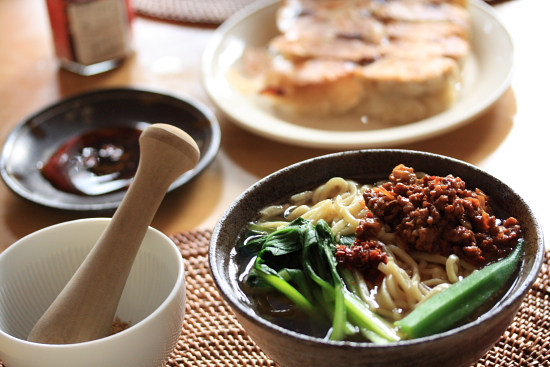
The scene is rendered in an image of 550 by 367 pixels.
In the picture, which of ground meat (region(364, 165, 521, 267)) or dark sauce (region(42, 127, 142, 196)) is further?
dark sauce (region(42, 127, 142, 196))

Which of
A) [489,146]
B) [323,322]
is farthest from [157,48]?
[323,322]

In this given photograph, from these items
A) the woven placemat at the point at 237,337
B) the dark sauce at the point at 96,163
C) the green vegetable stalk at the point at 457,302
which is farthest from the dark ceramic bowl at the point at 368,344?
the dark sauce at the point at 96,163

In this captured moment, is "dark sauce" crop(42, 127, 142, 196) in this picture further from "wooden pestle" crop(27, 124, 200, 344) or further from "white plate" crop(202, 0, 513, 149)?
"wooden pestle" crop(27, 124, 200, 344)

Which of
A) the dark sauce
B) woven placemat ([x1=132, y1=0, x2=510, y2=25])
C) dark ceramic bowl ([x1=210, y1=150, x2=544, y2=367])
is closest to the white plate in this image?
woven placemat ([x1=132, y1=0, x2=510, y2=25])

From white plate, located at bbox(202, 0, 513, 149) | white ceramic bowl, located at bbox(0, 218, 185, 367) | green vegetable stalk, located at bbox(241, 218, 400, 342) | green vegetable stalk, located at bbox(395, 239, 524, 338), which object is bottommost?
white plate, located at bbox(202, 0, 513, 149)

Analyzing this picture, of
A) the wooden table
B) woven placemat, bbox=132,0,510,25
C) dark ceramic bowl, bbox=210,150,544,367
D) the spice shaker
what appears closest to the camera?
dark ceramic bowl, bbox=210,150,544,367

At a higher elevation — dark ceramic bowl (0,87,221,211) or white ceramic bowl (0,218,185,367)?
white ceramic bowl (0,218,185,367)

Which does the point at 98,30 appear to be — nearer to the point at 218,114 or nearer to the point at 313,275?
the point at 218,114

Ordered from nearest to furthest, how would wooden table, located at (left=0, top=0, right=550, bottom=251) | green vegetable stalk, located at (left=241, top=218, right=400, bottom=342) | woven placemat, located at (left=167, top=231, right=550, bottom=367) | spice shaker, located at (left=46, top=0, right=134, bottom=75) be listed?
green vegetable stalk, located at (left=241, top=218, right=400, bottom=342) < woven placemat, located at (left=167, top=231, right=550, bottom=367) < wooden table, located at (left=0, top=0, right=550, bottom=251) < spice shaker, located at (left=46, top=0, right=134, bottom=75)
